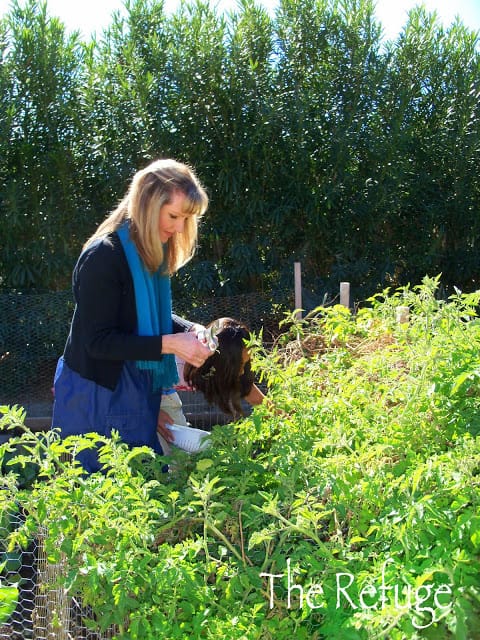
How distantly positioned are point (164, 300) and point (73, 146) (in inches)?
153

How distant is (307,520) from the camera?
166 cm

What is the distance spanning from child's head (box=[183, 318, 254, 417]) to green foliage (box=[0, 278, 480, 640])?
841 millimetres

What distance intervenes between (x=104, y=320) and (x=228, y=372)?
85 cm

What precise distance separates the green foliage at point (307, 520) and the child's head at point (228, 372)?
0.84 meters

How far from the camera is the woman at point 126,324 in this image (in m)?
2.51

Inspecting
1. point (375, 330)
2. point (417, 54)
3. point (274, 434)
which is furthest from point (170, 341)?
point (417, 54)

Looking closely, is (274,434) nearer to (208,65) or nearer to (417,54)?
(208,65)

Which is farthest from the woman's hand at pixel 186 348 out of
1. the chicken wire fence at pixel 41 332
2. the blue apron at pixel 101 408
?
the chicken wire fence at pixel 41 332

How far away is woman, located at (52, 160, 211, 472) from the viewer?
2.51 metres

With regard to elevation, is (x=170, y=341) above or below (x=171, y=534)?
above

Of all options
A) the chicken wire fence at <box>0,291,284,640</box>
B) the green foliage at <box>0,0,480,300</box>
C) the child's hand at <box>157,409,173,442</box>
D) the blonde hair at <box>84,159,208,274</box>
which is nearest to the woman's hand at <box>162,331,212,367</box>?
the blonde hair at <box>84,159,208,274</box>

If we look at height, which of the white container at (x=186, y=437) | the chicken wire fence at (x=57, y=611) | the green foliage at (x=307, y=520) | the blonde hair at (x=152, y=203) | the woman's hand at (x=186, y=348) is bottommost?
the chicken wire fence at (x=57, y=611)

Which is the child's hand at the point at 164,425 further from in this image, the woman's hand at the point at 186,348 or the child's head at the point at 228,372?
the woman's hand at the point at 186,348

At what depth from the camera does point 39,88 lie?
6.15 m
